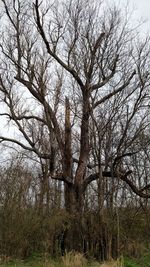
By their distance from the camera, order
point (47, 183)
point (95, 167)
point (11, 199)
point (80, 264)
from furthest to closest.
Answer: point (95, 167)
point (47, 183)
point (11, 199)
point (80, 264)

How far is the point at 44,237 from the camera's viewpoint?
16562 millimetres

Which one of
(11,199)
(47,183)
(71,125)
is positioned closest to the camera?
(11,199)

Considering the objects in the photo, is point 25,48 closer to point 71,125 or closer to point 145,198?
point 71,125

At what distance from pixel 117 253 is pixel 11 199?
432 centimetres

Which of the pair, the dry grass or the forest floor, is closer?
the dry grass

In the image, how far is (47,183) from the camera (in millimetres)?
18094

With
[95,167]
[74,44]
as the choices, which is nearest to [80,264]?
[95,167]

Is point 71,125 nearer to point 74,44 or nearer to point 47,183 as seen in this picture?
point 74,44

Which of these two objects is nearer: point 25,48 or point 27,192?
point 27,192

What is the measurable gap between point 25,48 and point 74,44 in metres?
3.03

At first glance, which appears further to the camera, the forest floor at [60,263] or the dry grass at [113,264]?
the forest floor at [60,263]

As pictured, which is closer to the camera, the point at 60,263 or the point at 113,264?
the point at 113,264

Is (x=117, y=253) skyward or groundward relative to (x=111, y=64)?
groundward

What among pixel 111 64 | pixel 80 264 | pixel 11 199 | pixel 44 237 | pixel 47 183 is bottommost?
pixel 80 264
